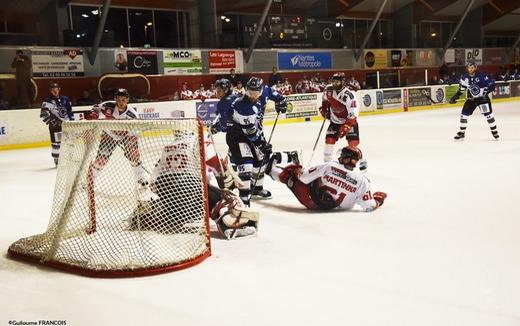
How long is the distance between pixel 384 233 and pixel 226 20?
17.7 m

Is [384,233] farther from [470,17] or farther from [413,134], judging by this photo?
[470,17]

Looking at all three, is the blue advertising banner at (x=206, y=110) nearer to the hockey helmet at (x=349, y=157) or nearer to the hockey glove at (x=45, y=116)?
the hockey glove at (x=45, y=116)

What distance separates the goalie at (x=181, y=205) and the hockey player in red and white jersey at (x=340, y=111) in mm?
2741

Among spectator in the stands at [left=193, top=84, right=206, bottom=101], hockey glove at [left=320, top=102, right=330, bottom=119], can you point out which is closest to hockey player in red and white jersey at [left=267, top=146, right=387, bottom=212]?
hockey glove at [left=320, top=102, right=330, bottom=119]

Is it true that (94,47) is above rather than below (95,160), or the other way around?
above

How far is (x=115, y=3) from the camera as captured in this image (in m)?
17.9

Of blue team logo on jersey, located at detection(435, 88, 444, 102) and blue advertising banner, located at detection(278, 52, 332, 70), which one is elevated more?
blue advertising banner, located at detection(278, 52, 332, 70)

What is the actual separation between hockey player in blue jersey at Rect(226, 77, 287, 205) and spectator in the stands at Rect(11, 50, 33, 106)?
1022 cm

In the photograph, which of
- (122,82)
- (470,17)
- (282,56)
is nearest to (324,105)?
(122,82)

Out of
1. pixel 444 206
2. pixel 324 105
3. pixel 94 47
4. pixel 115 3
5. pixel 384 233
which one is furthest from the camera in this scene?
pixel 115 3

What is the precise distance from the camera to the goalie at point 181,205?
3982 mm

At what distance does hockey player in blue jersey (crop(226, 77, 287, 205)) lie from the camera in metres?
5.26

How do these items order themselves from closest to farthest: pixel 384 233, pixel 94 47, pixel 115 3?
pixel 384 233
pixel 94 47
pixel 115 3

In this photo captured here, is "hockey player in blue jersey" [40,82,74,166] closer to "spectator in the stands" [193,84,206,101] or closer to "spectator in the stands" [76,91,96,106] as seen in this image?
"spectator in the stands" [76,91,96,106]
